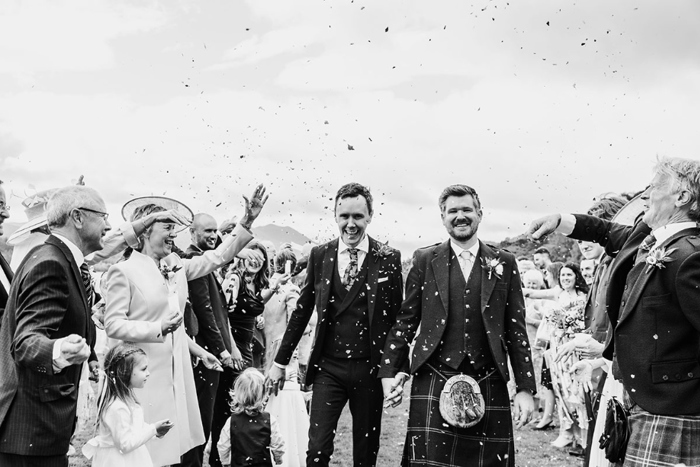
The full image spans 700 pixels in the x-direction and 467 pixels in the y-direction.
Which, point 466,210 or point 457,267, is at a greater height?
point 466,210

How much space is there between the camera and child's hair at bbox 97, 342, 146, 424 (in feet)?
16.0

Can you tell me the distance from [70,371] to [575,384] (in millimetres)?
6422

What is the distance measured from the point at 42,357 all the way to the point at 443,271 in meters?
2.87

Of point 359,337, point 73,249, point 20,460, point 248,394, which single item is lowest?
point 20,460

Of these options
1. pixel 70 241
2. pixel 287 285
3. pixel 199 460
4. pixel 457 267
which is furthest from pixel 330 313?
pixel 287 285

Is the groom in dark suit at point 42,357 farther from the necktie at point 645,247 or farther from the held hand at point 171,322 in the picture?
the necktie at point 645,247

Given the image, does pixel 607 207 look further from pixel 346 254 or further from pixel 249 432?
pixel 249 432

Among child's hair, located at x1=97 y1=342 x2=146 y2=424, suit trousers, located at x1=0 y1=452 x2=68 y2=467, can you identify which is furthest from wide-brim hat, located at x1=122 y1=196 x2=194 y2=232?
suit trousers, located at x1=0 y1=452 x2=68 y2=467

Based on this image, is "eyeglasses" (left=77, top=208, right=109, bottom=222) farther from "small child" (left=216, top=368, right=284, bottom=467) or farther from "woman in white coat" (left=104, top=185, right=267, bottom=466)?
"small child" (left=216, top=368, right=284, bottom=467)

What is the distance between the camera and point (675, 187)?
12.8ft

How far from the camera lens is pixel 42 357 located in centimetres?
373

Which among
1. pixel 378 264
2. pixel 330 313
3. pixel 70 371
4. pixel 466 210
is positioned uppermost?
pixel 466 210

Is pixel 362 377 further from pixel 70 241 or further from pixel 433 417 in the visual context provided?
pixel 70 241

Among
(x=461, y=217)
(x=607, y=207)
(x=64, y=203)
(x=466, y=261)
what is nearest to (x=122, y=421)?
(x=64, y=203)
